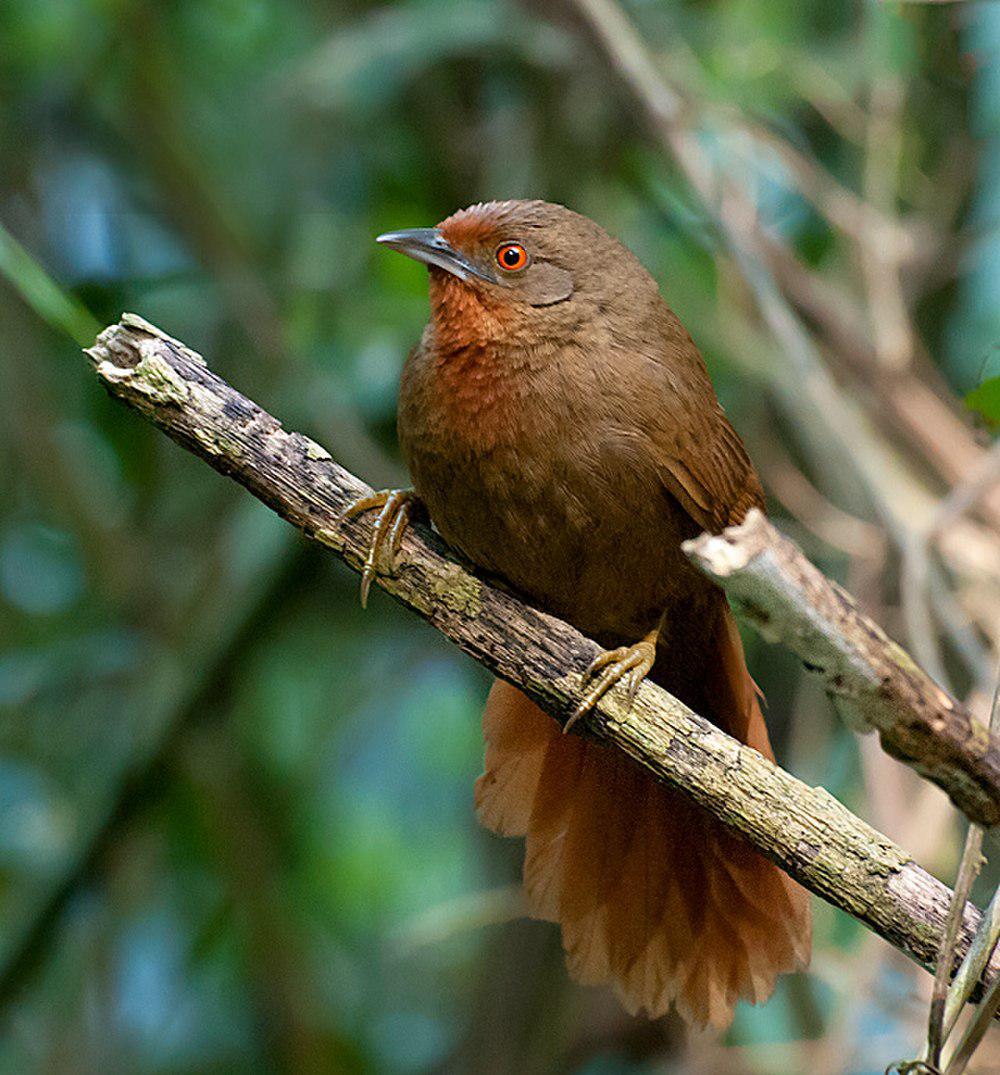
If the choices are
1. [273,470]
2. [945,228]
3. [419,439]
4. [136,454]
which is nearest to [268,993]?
[136,454]

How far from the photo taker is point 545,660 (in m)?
2.38

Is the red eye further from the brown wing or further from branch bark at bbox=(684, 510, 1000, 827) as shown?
branch bark at bbox=(684, 510, 1000, 827)

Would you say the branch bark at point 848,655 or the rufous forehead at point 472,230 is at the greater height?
the rufous forehead at point 472,230

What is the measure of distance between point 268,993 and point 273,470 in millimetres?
2393

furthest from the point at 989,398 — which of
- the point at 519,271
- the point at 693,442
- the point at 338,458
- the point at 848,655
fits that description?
the point at 338,458

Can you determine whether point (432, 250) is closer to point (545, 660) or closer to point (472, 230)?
point (472, 230)

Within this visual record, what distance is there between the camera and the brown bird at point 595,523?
273 cm

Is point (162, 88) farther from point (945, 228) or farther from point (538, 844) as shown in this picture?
point (538, 844)

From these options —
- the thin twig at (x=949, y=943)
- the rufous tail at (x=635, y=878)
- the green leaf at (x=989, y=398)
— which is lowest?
the rufous tail at (x=635, y=878)

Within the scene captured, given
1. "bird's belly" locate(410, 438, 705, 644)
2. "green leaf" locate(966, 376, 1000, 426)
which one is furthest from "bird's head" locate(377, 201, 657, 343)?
"green leaf" locate(966, 376, 1000, 426)

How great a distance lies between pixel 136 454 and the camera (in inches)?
172

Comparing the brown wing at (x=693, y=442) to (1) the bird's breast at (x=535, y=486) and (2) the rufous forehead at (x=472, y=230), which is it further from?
(2) the rufous forehead at (x=472, y=230)

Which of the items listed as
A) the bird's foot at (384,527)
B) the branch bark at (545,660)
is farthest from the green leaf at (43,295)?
the bird's foot at (384,527)

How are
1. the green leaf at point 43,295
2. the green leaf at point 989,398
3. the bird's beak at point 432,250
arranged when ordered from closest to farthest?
the green leaf at point 989,398 → the green leaf at point 43,295 → the bird's beak at point 432,250
